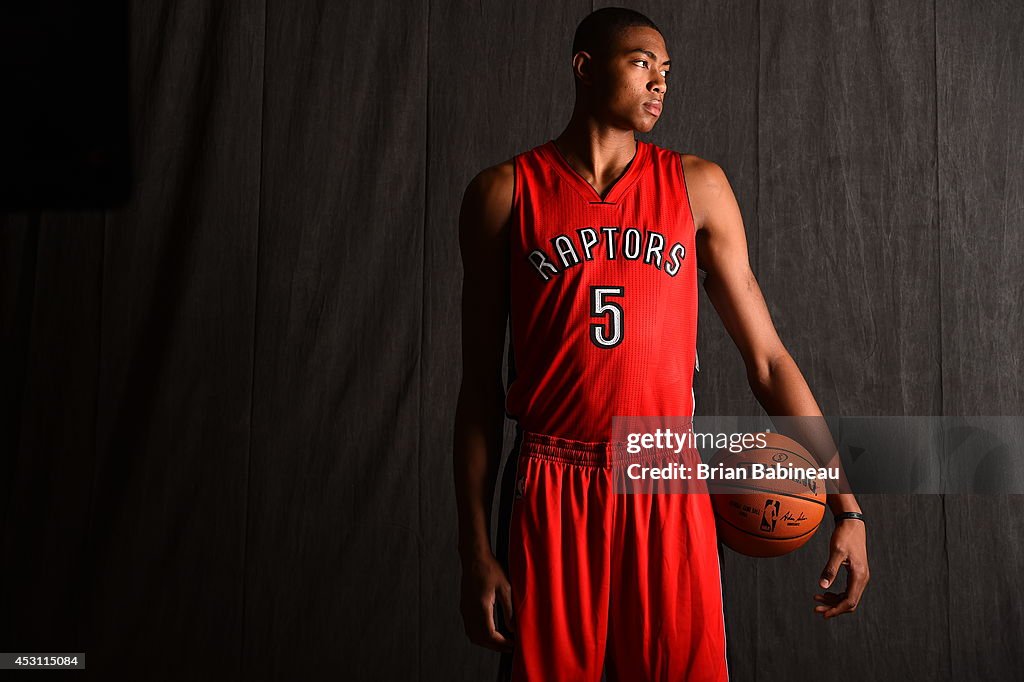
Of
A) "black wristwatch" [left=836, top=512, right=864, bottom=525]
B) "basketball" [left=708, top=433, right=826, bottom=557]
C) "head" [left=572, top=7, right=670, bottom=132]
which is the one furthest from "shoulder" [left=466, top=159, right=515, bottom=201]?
"black wristwatch" [left=836, top=512, right=864, bottom=525]

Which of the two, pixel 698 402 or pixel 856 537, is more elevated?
pixel 698 402

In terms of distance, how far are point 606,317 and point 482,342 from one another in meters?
0.20

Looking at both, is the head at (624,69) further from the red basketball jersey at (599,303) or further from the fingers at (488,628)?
the fingers at (488,628)

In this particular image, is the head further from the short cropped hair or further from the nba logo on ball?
the nba logo on ball

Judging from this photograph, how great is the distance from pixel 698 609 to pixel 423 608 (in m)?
1.19

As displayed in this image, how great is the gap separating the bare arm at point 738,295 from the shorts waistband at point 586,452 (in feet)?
0.68

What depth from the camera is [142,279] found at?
7.50ft

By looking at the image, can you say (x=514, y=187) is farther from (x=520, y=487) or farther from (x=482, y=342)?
(x=520, y=487)

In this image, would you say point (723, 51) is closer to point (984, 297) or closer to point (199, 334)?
point (984, 297)

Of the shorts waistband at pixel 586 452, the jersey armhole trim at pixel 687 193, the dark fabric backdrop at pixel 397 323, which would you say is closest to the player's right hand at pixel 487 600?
the shorts waistband at pixel 586 452

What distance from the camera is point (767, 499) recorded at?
121 centimetres

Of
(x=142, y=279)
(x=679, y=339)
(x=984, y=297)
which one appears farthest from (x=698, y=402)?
(x=142, y=279)

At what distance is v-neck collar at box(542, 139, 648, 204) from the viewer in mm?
1256

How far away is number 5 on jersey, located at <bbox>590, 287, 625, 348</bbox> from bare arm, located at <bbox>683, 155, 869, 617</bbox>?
0.64 feet
